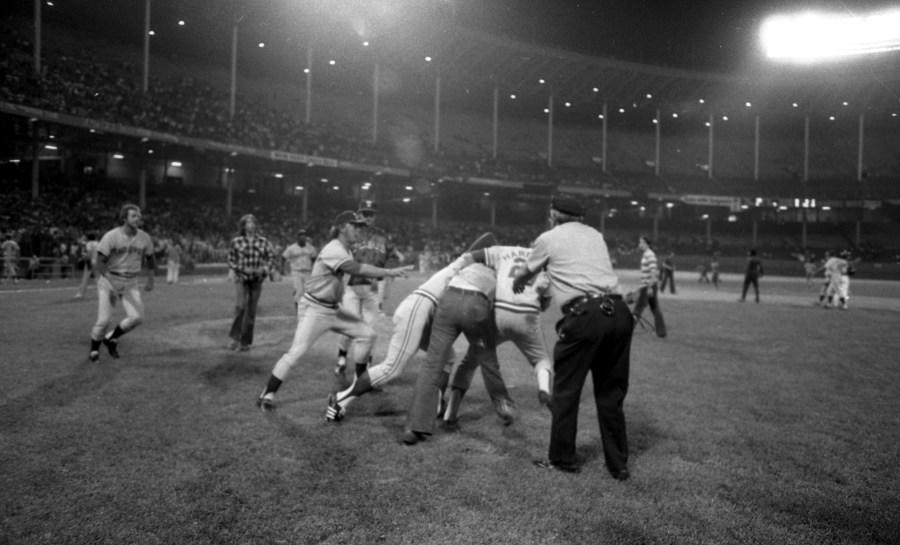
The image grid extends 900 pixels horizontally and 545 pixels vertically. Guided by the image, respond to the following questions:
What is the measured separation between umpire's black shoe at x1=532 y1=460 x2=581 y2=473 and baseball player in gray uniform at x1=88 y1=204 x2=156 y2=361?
6015 mm

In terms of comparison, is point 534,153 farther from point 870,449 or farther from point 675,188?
point 870,449

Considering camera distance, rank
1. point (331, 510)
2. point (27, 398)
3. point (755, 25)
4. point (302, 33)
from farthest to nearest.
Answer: point (755, 25), point (302, 33), point (27, 398), point (331, 510)

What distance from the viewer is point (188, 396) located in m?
6.16

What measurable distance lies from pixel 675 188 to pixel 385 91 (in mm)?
28537

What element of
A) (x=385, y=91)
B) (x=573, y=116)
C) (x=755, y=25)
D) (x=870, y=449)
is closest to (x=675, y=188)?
(x=573, y=116)

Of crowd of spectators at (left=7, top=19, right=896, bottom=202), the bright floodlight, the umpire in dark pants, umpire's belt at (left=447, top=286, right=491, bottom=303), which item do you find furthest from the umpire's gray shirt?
the bright floodlight

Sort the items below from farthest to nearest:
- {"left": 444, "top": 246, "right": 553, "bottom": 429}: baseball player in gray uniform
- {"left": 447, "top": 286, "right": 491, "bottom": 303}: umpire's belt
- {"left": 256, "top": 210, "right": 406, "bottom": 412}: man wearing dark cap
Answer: {"left": 256, "top": 210, "right": 406, "bottom": 412}: man wearing dark cap, {"left": 444, "top": 246, "right": 553, "bottom": 429}: baseball player in gray uniform, {"left": 447, "top": 286, "right": 491, "bottom": 303}: umpire's belt

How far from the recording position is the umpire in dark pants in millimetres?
4047

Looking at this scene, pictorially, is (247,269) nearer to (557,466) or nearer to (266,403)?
(266,403)

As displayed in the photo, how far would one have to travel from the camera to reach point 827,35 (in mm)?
37719

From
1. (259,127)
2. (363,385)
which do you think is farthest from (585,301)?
(259,127)

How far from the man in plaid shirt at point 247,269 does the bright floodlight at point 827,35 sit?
1648 inches

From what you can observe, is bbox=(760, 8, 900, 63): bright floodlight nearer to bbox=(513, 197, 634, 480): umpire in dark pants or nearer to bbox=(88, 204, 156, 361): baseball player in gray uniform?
bbox=(513, 197, 634, 480): umpire in dark pants

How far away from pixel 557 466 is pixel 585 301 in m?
1.24
